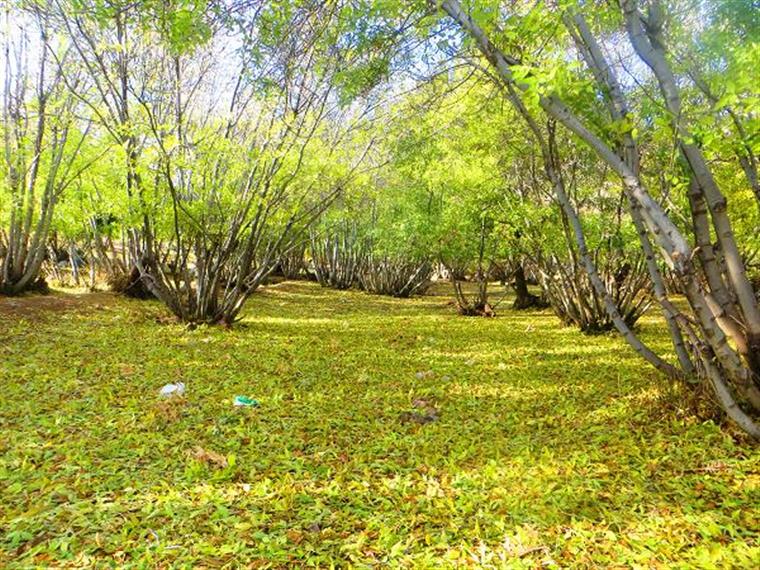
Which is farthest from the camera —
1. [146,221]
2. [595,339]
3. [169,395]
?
[595,339]

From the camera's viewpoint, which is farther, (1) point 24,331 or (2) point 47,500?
(1) point 24,331

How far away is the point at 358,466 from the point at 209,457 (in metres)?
1.04

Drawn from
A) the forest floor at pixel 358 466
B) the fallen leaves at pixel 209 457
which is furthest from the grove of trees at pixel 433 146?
the fallen leaves at pixel 209 457

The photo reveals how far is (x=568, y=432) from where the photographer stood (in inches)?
164

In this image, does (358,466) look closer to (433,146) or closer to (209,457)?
(209,457)

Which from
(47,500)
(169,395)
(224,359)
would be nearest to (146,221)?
(224,359)

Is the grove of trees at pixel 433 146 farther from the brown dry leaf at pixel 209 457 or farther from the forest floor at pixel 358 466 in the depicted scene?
the brown dry leaf at pixel 209 457

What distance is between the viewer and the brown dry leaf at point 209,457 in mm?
3480

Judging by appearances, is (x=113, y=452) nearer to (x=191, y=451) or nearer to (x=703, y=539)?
(x=191, y=451)

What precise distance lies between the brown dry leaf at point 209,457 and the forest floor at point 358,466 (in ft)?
0.04

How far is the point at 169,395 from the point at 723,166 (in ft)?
28.4

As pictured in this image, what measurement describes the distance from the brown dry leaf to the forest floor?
0.04 feet

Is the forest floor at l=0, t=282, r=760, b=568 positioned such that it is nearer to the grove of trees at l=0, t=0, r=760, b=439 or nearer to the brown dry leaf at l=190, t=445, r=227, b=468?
the brown dry leaf at l=190, t=445, r=227, b=468

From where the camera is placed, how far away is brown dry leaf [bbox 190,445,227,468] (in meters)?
3.48
